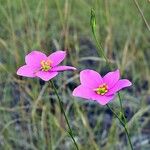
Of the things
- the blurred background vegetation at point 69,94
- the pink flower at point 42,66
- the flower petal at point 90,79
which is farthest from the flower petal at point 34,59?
the blurred background vegetation at point 69,94

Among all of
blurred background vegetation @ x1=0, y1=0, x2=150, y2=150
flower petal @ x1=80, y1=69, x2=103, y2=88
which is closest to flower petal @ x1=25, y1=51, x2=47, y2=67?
flower petal @ x1=80, y1=69, x2=103, y2=88

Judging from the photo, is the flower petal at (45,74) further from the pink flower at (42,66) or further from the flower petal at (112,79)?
the flower petal at (112,79)

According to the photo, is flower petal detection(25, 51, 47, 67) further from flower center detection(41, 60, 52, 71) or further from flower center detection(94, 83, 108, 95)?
flower center detection(94, 83, 108, 95)

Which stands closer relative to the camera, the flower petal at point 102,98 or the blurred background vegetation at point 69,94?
the flower petal at point 102,98

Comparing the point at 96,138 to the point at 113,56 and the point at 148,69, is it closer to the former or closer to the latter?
the point at 148,69

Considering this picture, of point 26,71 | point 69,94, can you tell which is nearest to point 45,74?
point 26,71

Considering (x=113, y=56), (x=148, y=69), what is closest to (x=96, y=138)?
(x=148, y=69)
